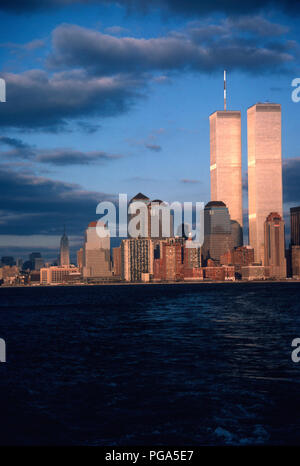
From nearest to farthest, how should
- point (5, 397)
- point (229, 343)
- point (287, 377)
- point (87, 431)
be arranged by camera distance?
point (87, 431), point (5, 397), point (287, 377), point (229, 343)

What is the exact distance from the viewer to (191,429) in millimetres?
28953

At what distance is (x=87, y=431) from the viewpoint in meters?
29.0

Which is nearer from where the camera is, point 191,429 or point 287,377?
point 191,429

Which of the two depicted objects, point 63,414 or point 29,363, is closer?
point 63,414

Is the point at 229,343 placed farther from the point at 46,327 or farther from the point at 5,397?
the point at 46,327

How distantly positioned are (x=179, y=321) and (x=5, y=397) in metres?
68.8
